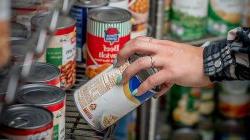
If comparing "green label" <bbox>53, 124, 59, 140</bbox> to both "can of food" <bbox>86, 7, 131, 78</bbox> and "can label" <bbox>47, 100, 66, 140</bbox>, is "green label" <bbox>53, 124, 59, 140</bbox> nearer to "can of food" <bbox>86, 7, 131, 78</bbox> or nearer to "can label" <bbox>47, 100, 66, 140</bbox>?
"can label" <bbox>47, 100, 66, 140</bbox>

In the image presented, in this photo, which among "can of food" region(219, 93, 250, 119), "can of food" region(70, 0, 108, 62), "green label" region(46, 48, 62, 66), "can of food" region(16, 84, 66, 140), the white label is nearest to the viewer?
"can of food" region(16, 84, 66, 140)

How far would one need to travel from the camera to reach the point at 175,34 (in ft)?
6.35

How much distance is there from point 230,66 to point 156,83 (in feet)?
0.65

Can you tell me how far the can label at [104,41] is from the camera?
1.31 m

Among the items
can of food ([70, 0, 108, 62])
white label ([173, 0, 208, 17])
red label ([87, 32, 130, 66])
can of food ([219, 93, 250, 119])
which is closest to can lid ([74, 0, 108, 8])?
Answer: can of food ([70, 0, 108, 62])

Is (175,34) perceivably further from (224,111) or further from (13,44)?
(13,44)

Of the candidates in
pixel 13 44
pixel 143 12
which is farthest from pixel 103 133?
pixel 143 12

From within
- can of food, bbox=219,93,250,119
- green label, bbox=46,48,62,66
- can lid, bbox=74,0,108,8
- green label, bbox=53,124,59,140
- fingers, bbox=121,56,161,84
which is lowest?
can of food, bbox=219,93,250,119

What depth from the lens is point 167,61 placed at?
116 centimetres

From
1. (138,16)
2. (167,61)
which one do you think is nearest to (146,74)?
(167,61)

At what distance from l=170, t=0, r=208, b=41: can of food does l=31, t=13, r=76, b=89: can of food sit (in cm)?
64

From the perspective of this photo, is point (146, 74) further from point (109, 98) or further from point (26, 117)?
point (26, 117)

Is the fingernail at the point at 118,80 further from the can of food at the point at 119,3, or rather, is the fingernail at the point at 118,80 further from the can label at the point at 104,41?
Answer: the can of food at the point at 119,3

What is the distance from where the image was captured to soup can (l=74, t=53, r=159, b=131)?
1.13 meters
